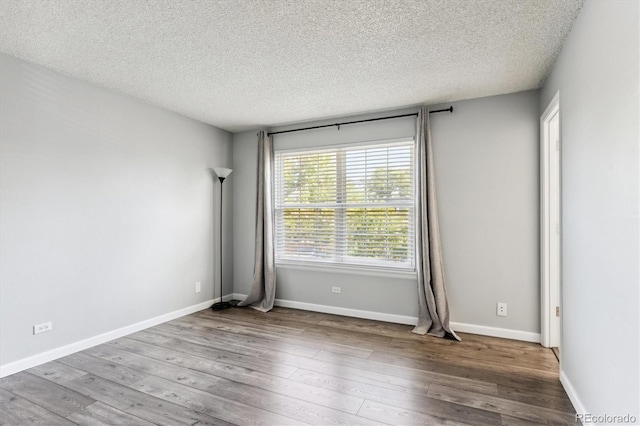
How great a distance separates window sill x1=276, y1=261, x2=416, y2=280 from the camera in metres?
3.79

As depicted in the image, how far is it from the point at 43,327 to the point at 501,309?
4.28 metres

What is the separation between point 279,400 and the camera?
2219mm

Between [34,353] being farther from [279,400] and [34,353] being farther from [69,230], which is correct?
[279,400]

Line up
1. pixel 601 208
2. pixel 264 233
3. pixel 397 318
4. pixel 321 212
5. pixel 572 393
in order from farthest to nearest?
pixel 264 233
pixel 321 212
pixel 397 318
pixel 572 393
pixel 601 208

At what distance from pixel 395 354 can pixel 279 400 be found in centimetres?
122

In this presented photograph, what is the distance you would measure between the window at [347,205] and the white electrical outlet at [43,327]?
98.5 inches

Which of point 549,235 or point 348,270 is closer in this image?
point 549,235

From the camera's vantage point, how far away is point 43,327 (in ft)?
9.07

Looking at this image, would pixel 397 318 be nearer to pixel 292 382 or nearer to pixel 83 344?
Result: pixel 292 382

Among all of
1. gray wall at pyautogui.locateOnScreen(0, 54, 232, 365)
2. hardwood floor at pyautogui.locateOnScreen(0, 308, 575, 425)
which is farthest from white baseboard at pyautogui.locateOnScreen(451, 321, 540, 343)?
gray wall at pyautogui.locateOnScreen(0, 54, 232, 365)

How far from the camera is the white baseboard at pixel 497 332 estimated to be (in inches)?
128

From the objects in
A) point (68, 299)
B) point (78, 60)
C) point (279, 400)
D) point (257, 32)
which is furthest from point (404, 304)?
point (78, 60)

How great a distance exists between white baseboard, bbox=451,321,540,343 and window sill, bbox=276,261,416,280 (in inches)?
27.3

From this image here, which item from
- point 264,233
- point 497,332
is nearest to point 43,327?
point 264,233
